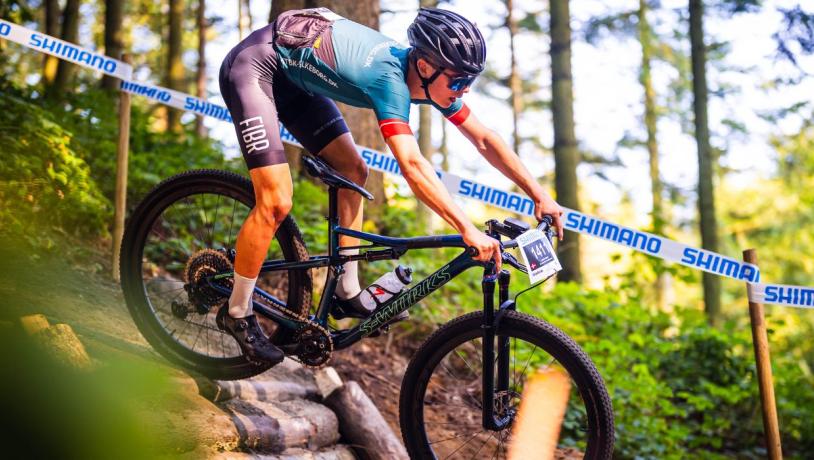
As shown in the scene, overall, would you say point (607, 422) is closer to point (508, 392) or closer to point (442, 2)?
point (508, 392)

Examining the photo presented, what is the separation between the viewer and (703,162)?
1101cm

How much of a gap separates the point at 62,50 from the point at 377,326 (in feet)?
11.8

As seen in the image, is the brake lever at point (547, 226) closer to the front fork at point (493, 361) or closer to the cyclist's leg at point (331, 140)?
the front fork at point (493, 361)

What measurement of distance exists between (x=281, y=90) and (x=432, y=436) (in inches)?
80.8

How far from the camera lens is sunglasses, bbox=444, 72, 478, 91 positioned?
134 inches

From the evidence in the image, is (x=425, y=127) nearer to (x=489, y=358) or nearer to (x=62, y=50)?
(x=62, y=50)

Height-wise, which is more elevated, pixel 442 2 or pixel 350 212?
pixel 442 2

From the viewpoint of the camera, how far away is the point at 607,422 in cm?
323

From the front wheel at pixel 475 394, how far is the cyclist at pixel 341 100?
459 millimetres

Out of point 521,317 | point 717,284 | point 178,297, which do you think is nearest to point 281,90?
point 178,297

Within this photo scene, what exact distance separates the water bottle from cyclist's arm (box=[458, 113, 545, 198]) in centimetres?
73

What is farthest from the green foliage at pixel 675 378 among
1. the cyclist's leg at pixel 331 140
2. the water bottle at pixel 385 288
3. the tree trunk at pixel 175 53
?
the tree trunk at pixel 175 53

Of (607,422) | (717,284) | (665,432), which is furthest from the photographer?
(717,284)

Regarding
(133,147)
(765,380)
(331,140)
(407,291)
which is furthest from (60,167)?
(765,380)
